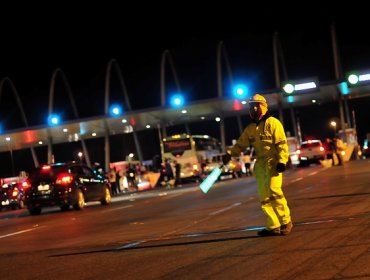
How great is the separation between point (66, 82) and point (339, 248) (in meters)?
74.9

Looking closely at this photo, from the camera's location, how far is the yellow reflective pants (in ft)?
29.4

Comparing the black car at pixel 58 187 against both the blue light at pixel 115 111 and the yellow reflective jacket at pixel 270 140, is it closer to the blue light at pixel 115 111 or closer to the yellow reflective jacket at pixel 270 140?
the yellow reflective jacket at pixel 270 140

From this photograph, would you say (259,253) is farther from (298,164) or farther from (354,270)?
(298,164)

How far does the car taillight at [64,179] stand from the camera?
20.9 meters

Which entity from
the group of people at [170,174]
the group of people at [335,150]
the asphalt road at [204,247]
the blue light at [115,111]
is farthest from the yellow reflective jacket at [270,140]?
the blue light at [115,111]

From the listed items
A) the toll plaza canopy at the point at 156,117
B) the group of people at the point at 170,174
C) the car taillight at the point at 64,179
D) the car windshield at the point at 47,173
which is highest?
the toll plaza canopy at the point at 156,117

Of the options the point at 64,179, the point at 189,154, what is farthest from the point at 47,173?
the point at 189,154

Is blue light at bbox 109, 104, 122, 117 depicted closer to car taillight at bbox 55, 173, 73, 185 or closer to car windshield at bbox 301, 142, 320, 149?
car windshield at bbox 301, 142, 320, 149

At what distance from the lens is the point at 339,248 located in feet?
25.2

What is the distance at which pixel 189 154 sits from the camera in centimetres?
4525

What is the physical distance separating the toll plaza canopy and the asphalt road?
3333cm

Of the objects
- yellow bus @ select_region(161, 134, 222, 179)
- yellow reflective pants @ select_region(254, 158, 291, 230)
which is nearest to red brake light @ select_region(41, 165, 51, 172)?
yellow reflective pants @ select_region(254, 158, 291, 230)

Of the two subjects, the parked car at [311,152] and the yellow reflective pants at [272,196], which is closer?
the yellow reflective pants at [272,196]

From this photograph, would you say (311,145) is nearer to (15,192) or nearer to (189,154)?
(189,154)
